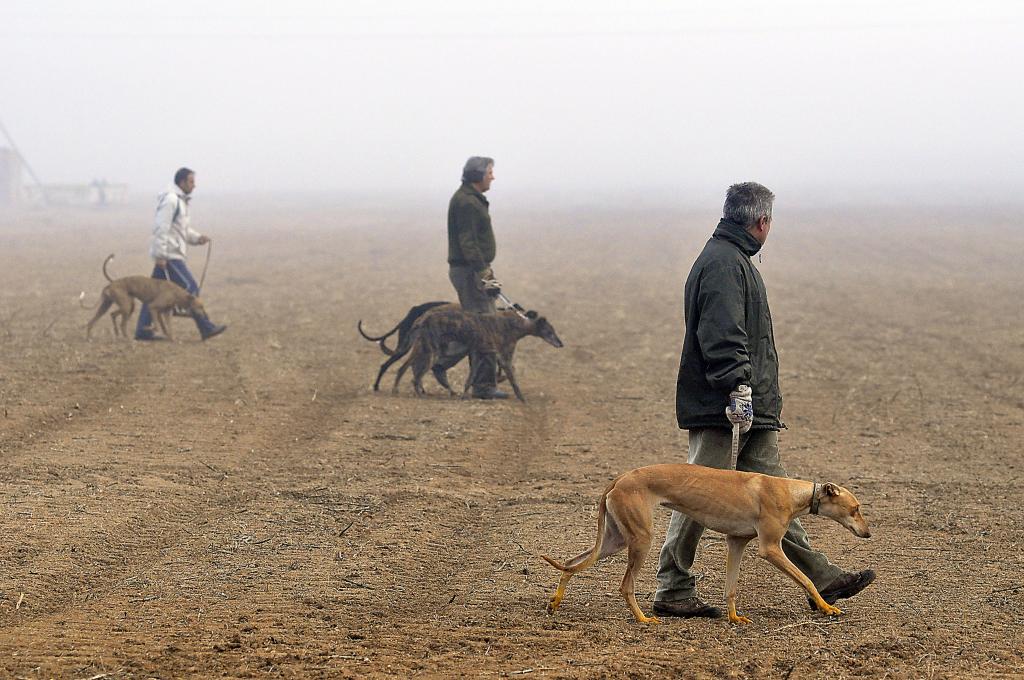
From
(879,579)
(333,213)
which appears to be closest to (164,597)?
(879,579)

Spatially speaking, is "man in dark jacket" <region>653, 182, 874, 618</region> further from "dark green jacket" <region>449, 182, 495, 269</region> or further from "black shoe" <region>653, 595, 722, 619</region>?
"dark green jacket" <region>449, 182, 495, 269</region>

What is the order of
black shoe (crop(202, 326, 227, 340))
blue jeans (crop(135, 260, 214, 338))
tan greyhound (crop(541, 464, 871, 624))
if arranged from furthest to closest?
black shoe (crop(202, 326, 227, 340))
blue jeans (crop(135, 260, 214, 338))
tan greyhound (crop(541, 464, 871, 624))

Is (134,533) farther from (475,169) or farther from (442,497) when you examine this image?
(475,169)

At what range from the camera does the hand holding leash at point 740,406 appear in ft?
17.5

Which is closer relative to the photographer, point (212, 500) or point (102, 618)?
point (102, 618)

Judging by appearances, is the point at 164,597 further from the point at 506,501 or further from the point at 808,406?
the point at 808,406

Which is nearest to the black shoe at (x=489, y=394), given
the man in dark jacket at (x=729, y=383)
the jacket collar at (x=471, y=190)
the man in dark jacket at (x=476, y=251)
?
the man in dark jacket at (x=476, y=251)

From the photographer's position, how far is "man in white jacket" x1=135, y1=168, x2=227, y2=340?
45.3 feet

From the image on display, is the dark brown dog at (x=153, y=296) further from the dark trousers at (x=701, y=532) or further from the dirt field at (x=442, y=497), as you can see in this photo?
the dark trousers at (x=701, y=532)

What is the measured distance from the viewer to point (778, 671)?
484 centimetres

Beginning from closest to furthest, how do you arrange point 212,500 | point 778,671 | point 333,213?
point 778,671 < point 212,500 < point 333,213

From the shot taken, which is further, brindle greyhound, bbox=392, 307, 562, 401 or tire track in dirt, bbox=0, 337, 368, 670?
brindle greyhound, bbox=392, 307, 562, 401

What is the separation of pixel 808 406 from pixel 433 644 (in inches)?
263

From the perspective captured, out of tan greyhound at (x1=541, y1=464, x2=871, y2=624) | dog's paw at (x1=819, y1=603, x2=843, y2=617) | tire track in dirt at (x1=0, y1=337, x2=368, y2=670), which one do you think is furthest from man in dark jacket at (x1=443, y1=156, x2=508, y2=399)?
dog's paw at (x1=819, y1=603, x2=843, y2=617)
